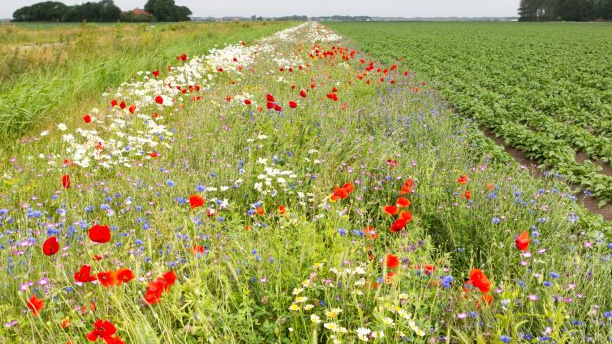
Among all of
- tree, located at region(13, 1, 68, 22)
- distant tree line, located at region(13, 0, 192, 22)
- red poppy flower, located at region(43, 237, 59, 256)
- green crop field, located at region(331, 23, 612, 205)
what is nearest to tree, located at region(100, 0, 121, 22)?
distant tree line, located at region(13, 0, 192, 22)

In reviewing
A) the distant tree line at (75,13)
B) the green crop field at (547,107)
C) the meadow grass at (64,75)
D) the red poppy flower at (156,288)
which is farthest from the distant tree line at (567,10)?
the red poppy flower at (156,288)

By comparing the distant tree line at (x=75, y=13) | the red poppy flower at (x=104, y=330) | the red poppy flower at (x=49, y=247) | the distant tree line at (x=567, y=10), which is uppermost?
the distant tree line at (x=567, y=10)

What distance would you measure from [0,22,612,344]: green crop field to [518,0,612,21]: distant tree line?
107657mm

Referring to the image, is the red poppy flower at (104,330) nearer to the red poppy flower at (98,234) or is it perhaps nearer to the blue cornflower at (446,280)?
the red poppy flower at (98,234)

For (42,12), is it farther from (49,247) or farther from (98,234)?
(98,234)

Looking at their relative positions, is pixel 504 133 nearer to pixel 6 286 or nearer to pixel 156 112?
pixel 156 112

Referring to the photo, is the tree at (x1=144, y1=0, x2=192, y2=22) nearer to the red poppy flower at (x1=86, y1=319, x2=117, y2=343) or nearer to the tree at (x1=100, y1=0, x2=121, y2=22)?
the tree at (x1=100, y1=0, x2=121, y2=22)

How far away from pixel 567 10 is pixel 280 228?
121213 mm

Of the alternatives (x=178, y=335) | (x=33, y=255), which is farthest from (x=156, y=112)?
(x=178, y=335)

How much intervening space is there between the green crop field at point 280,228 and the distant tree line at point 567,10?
4238 inches

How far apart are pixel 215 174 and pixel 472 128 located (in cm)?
569

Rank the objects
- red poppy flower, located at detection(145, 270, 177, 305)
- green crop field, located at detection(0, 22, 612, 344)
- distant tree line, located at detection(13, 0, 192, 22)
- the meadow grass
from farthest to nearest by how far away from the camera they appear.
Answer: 1. distant tree line, located at detection(13, 0, 192, 22)
2. the meadow grass
3. green crop field, located at detection(0, 22, 612, 344)
4. red poppy flower, located at detection(145, 270, 177, 305)

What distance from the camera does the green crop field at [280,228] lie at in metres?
2.30

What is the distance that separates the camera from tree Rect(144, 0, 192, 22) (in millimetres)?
68875
